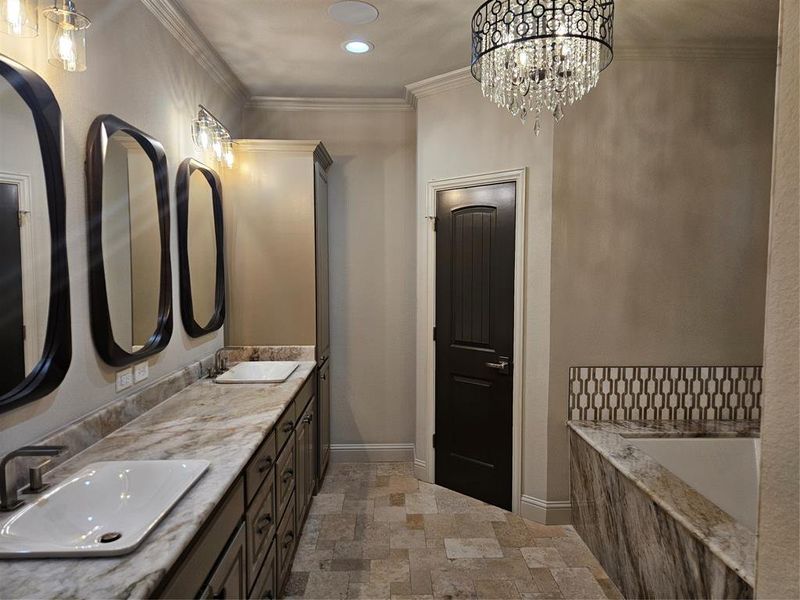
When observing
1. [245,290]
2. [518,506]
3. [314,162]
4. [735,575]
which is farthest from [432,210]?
[735,575]

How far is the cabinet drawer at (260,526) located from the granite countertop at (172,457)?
243 mm

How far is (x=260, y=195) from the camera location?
10.9 feet

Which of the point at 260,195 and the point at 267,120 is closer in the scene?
the point at 260,195

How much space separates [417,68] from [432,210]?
93 centimetres

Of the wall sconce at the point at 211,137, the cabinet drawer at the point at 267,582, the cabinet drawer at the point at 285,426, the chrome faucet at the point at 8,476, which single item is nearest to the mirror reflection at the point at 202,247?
the wall sconce at the point at 211,137

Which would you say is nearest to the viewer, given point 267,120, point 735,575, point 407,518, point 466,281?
point 735,575

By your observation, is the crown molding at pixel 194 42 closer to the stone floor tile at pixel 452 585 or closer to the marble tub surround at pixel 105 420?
the marble tub surround at pixel 105 420

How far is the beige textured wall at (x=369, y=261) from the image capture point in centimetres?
384

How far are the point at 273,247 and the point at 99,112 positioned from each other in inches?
59.5

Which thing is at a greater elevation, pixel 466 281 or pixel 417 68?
pixel 417 68

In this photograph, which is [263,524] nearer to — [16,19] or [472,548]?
[472,548]

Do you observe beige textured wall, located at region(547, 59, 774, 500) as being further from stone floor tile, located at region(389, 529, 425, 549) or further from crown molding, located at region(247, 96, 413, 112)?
crown molding, located at region(247, 96, 413, 112)

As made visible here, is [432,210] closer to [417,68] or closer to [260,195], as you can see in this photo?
[417,68]

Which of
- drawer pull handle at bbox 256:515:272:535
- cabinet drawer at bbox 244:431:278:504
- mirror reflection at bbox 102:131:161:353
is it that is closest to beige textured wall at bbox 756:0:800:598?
cabinet drawer at bbox 244:431:278:504
